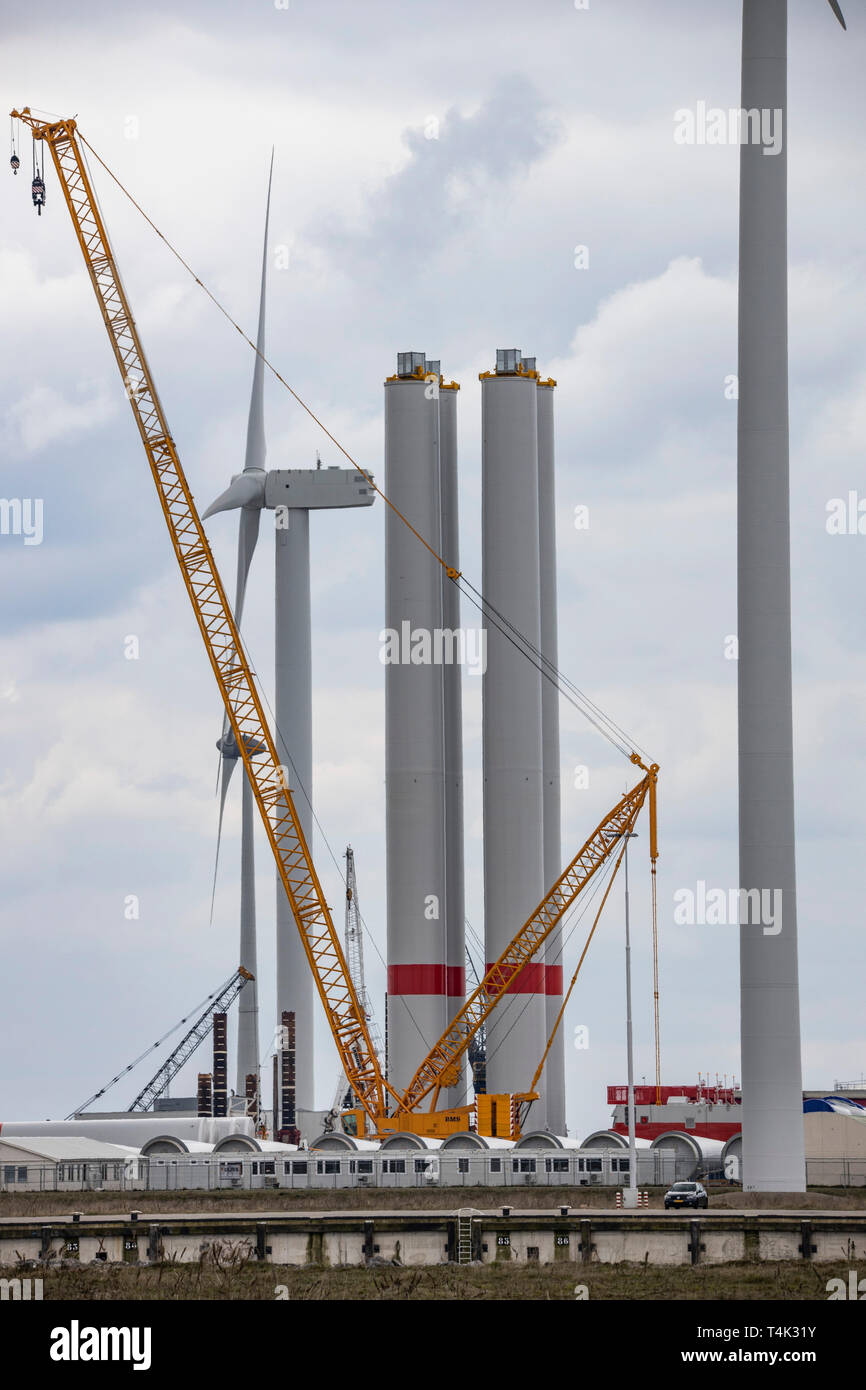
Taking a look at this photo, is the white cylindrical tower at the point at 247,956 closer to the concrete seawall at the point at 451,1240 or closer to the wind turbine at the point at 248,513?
the wind turbine at the point at 248,513

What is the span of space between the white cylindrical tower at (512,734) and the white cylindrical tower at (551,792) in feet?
10.1

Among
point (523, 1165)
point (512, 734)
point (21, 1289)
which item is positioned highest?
point (512, 734)

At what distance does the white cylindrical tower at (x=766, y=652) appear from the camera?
8175cm

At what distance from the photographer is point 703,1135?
13825 cm

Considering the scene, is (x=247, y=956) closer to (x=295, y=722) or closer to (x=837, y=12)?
(x=295, y=722)

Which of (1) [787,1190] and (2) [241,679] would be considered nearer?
(1) [787,1190]

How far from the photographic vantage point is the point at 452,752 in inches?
5502

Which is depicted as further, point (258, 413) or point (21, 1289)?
point (258, 413)

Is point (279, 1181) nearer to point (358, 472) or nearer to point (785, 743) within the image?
point (785, 743)

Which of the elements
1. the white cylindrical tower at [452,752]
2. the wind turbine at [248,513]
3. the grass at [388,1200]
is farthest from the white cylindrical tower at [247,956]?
the grass at [388,1200]
